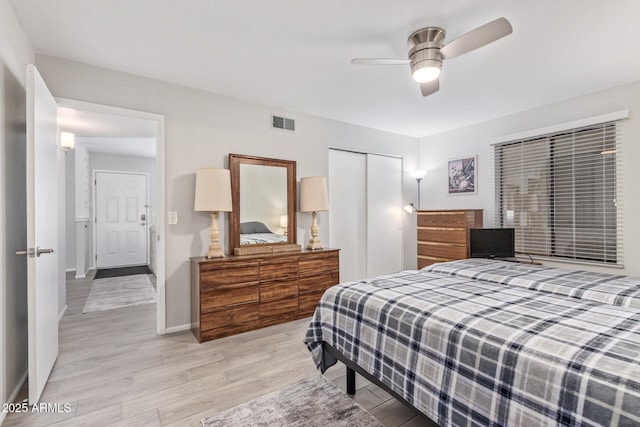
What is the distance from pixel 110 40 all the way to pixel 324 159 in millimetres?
2473

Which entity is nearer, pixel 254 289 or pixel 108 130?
pixel 254 289

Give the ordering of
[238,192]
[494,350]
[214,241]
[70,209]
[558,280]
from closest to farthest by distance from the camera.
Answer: [494,350] < [558,280] < [214,241] < [238,192] < [70,209]

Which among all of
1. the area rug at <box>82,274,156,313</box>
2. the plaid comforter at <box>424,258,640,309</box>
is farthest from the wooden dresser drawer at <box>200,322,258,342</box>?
the plaid comforter at <box>424,258,640,309</box>

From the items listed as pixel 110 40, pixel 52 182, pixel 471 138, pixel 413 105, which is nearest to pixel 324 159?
pixel 413 105

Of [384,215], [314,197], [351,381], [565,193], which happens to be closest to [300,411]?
[351,381]

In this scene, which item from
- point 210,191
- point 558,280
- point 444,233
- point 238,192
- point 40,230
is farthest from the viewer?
point 444,233

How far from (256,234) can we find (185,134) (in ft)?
4.15

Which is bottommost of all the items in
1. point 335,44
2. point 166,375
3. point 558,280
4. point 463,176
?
point 166,375

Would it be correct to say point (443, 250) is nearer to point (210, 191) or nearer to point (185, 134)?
point (210, 191)

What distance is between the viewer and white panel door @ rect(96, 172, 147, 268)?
6289 mm

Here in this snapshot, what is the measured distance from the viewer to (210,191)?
2.89m

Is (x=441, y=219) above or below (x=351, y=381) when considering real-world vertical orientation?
above

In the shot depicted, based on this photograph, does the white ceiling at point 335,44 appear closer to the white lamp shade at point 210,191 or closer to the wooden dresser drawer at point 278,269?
the white lamp shade at point 210,191

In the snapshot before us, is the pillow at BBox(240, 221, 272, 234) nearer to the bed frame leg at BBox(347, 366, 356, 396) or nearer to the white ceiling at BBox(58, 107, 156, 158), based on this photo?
the white ceiling at BBox(58, 107, 156, 158)
